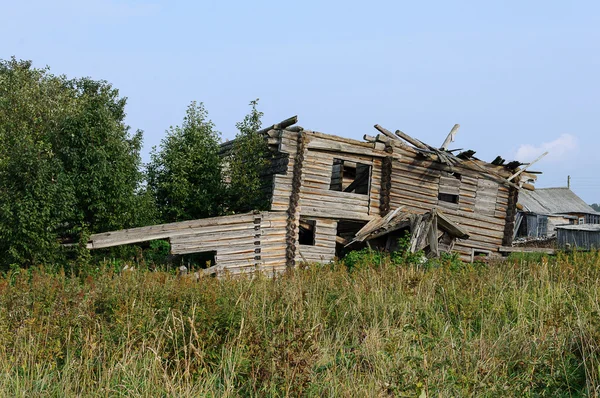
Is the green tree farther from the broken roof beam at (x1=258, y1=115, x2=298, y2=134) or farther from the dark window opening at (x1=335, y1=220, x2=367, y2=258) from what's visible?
the dark window opening at (x1=335, y1=220, x2=367, y2=258)

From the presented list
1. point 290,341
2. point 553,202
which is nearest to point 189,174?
point 290,341

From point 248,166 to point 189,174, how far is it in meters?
2.11

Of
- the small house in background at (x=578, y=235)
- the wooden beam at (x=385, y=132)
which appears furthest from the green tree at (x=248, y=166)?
the small house in background at (x=578, y=235)

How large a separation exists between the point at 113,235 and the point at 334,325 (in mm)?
11171

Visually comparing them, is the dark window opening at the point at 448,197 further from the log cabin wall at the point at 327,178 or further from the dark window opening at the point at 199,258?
the dark window opening at the point at 199,258

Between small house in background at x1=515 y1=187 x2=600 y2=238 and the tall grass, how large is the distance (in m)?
43.7

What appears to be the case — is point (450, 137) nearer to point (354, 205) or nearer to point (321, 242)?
point (354, 205)

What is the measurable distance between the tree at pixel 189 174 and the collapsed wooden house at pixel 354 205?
1939mm

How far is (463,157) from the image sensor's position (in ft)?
82.3

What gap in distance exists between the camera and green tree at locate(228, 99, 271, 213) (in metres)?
21.5

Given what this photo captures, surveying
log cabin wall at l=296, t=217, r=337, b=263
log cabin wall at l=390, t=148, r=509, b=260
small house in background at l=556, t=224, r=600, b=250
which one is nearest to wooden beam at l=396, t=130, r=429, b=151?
log cabin wall at l=390, t=148, r=509, b=260

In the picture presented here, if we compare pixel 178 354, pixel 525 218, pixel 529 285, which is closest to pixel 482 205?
pixel 529 285

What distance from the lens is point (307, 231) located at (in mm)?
24031

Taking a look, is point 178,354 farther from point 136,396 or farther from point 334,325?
point 334,325
